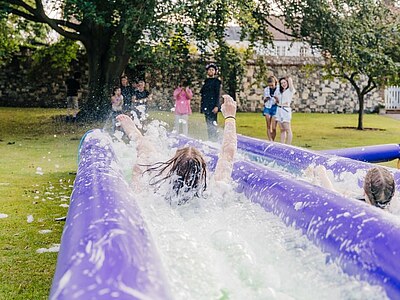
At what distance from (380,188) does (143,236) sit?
1.51 m

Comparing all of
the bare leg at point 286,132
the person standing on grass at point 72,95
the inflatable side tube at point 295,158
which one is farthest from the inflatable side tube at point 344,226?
the person standing on grass at point 72,95

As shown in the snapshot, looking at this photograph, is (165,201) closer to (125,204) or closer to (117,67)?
(125,204)

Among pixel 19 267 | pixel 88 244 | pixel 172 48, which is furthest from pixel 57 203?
pixel 172 48

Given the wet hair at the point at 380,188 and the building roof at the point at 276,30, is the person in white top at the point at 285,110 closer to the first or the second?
the building roof at the point at 276,30

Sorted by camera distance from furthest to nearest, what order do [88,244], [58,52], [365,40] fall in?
[58,52] < [365,40] < [88,244]

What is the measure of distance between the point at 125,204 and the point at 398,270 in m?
1.20

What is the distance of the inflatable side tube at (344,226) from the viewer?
230 cm

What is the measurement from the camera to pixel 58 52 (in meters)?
18.6

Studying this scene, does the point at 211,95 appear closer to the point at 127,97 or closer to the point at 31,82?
the point at 127,97

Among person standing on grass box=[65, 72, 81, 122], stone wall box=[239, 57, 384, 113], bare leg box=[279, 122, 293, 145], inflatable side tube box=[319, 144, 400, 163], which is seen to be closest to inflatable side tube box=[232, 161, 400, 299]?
inflatable side tube box=[319, 144, 400, 163]

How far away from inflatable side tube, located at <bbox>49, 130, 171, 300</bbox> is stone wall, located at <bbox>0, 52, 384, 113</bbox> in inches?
668

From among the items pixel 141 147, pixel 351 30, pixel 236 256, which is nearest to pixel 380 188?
pixel 236 256

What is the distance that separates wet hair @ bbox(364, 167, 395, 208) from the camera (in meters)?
3.05

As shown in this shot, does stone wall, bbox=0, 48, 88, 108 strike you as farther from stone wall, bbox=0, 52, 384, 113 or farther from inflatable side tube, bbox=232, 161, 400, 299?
inflatable side tube, bbox=232, 161, 400, 299
